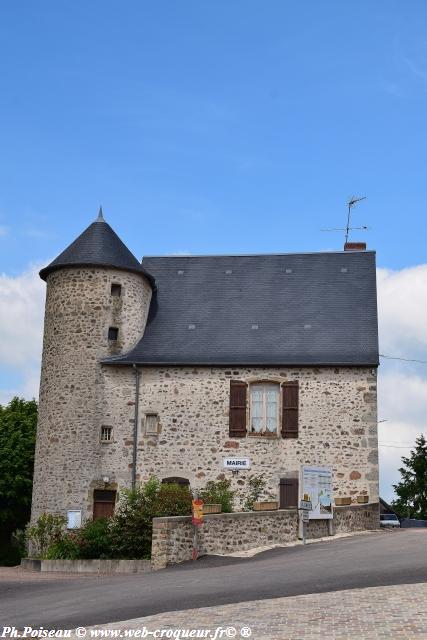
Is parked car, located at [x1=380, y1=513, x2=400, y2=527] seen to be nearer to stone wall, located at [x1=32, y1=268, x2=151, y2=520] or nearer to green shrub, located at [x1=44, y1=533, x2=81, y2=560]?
stone wall, located at [x1=32, y1=268, x2=151, y2=520]

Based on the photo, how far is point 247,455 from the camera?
80.2 feet

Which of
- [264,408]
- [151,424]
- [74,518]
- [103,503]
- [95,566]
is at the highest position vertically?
[264,408]

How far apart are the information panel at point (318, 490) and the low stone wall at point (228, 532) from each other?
22cm

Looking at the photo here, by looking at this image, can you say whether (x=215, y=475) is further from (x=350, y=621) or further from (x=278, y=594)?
(x=350, y=621)

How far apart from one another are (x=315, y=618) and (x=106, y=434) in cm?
1579

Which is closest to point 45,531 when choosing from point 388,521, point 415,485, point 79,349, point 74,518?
point 74,518

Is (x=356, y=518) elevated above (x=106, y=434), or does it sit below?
below

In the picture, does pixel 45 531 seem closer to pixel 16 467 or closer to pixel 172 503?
pixel 172 503

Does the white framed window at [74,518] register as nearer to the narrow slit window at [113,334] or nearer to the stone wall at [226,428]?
the stone wall at [226,428]

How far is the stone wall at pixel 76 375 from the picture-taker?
24.3 m

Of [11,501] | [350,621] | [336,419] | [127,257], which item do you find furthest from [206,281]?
[350,621]

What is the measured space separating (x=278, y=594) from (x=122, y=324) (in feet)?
49.7

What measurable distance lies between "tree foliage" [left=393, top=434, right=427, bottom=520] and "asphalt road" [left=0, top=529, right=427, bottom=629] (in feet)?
98.0

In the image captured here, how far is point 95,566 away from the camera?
17938mm
